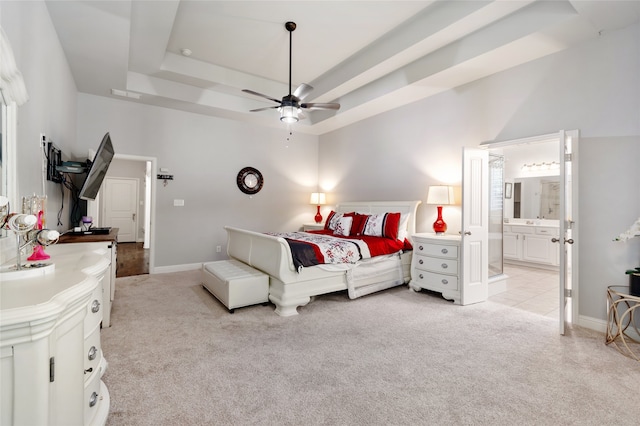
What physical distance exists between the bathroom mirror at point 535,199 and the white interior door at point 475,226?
2823 mm

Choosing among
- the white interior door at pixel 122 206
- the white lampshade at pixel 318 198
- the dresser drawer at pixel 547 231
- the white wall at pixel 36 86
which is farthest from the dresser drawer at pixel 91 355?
the white interior door at pixel 122 206

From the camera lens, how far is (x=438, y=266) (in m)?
3.90

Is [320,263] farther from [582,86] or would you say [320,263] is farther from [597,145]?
[582,86]

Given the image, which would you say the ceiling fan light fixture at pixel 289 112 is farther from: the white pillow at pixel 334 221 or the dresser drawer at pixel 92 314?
the dresser drawer at pixel 92 314

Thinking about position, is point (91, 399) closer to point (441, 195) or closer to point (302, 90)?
point (302, 90)

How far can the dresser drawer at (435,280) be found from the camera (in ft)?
12.3

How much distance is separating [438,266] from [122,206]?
8852 millimetres

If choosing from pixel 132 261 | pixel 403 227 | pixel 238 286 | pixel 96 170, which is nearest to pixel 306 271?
pixel 238 286

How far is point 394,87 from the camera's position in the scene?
4473 mm

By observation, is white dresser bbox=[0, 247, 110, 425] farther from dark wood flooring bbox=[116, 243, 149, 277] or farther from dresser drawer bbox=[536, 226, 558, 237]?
dresser drawer bbox=[536, 226, 558, 237]

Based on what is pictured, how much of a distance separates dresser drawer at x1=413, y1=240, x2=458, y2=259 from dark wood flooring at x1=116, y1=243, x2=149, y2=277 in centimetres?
447

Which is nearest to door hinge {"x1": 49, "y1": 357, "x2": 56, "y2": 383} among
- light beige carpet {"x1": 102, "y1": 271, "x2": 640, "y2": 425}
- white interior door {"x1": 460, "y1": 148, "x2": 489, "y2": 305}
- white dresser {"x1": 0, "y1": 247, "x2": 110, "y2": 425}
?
white dresser {"x1": 0, "y1": 247, "x2": 110, "y2": 425}

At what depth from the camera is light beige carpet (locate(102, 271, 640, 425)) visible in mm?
1728

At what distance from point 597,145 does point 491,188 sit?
1.37m
